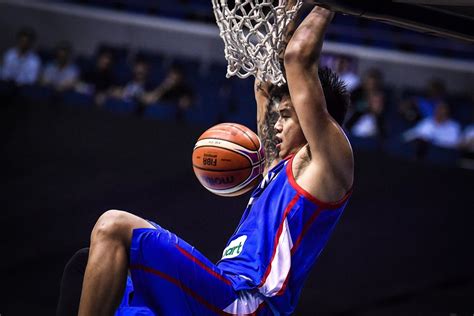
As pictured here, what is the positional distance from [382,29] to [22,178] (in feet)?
21.4

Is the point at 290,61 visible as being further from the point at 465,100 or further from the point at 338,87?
the point at 465,100

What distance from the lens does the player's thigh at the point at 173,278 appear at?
301 centimetres

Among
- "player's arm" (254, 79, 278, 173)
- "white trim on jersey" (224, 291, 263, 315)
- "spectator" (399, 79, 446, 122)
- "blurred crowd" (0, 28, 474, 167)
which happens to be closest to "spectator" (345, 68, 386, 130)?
"blurred crowd" (0, 28, 474, 167)

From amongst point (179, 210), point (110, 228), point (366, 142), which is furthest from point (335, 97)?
point (366, 142)

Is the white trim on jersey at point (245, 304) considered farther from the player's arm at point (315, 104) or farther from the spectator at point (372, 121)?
the spectator at point (372, 121)

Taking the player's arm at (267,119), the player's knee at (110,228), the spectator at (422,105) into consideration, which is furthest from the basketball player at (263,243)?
the spectator at (422,105)

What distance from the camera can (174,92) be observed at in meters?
9.05

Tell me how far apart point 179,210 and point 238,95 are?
11.6ft

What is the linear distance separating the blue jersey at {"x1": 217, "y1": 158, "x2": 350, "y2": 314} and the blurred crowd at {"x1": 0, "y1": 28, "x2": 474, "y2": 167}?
4.55 m

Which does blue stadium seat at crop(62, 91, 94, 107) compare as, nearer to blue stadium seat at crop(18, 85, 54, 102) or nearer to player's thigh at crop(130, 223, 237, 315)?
blue stadium seat at crop(18, 85, 54, 102)

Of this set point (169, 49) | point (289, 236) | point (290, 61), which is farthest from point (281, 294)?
point (169, 49)

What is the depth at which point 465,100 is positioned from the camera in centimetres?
1008

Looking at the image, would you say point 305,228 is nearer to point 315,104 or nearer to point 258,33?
point 315,104

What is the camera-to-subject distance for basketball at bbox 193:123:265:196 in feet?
12.1
